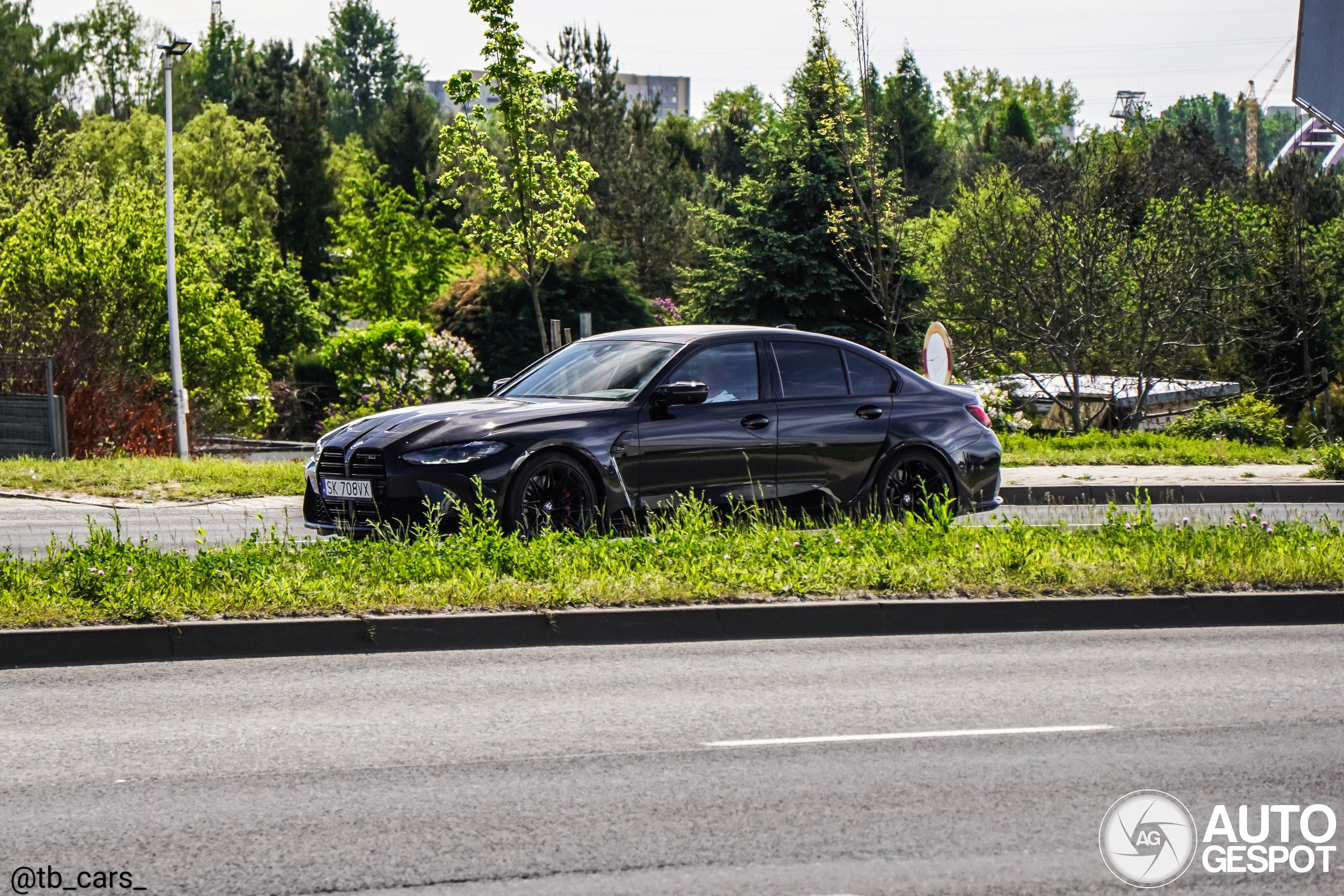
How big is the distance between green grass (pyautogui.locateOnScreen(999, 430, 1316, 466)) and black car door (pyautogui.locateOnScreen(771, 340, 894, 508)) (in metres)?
9.17

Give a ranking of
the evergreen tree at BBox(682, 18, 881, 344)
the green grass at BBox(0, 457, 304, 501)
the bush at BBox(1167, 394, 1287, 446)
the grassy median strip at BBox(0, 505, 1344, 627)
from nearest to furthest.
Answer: the grassy median strip at BBox(0, 505, 1344, 627) < the green grass at BBox(0, 457, 304, 501) < the bush at BBox(1167, 394, 1287, 446) < the evergreen tree at BBox(682, 18, 881, 344)

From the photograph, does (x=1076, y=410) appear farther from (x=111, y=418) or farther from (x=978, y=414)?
(x=111, y=418)

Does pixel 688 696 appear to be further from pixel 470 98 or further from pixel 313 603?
pixel 470 98

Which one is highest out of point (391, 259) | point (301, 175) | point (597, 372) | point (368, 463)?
point (301, 175)

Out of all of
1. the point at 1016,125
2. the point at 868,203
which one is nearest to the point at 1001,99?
the point at 1016,125

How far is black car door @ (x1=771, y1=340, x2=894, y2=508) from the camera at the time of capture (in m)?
11.3

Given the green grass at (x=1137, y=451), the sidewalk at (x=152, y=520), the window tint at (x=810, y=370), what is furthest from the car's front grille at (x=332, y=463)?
the green grass at (x=1137, y=451)

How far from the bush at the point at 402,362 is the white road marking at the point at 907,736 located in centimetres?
2370

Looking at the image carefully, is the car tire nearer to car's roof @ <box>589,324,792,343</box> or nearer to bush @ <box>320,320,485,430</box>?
car's roof @ <box>589,324,792,343</box>

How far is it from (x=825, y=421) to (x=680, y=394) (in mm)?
1391

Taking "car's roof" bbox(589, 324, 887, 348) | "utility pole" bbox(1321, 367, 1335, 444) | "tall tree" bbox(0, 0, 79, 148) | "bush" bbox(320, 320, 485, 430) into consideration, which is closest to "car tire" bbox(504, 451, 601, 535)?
"car's roof" bbox(589, 324, 887, 348)

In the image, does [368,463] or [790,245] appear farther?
[790,245]

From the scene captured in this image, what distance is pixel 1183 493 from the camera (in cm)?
1714

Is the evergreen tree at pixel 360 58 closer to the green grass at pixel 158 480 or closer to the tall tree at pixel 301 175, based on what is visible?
the tall tree at pixel 301 175
